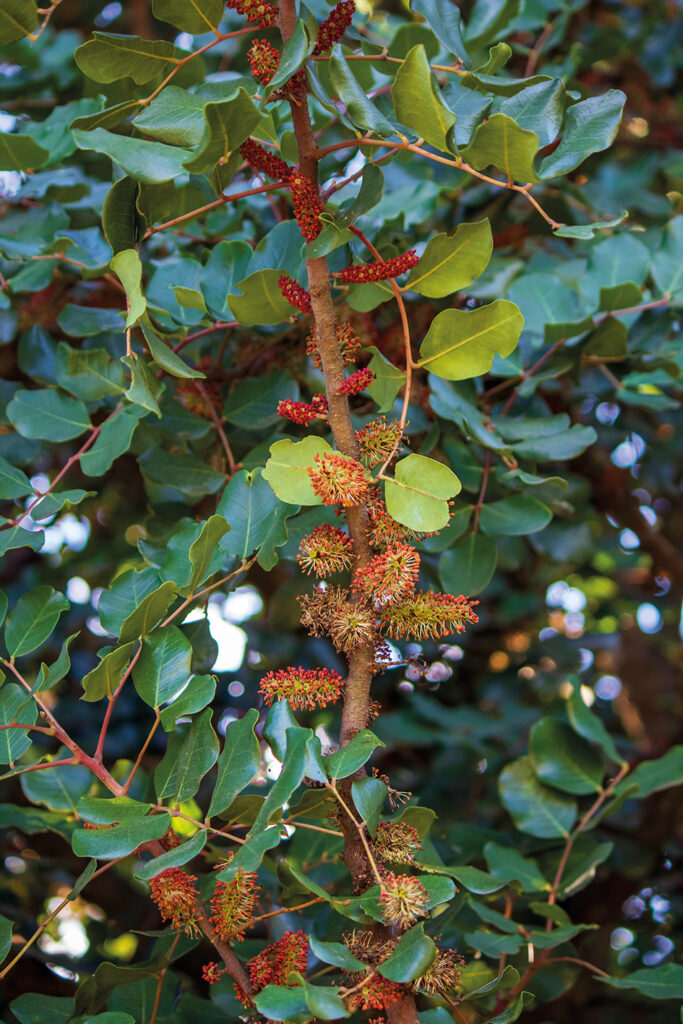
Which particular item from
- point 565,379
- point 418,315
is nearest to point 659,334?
point 565,379

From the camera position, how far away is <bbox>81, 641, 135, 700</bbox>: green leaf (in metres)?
→ 0.59

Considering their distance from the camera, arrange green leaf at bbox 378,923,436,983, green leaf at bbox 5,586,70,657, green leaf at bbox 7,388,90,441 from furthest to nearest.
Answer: green leaf at bbox 7,388,90,441 < green leaf at bbox 5,586,70,657 < green leaf at bbox 378,923,436,983

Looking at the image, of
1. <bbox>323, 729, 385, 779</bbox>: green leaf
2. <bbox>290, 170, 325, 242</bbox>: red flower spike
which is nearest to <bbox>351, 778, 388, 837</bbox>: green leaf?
<bbox>323, 729, 385, 779</bbox>: green leaf

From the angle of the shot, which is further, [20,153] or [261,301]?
[20,153]

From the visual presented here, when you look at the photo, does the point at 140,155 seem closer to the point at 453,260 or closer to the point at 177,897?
the point at 453,260

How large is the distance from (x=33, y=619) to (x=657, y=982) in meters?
0.58

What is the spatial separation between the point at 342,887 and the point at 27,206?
35.8 inches

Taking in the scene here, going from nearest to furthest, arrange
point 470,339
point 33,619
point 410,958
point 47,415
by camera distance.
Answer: point 410,958 → point 470,339 → point 33,619 → point 47,415

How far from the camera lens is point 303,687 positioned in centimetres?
57

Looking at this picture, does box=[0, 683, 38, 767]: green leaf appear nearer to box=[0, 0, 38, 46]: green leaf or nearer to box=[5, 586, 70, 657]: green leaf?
box=[5, 586, 70, 657]: green leaf

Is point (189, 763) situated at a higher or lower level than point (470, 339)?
lower

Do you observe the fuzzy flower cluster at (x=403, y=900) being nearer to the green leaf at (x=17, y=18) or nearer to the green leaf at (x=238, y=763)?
the green leaf at (x=238, y=763)

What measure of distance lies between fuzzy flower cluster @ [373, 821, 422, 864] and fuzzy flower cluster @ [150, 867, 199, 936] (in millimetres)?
125

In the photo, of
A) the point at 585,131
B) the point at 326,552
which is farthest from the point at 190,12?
the point at 326,552
